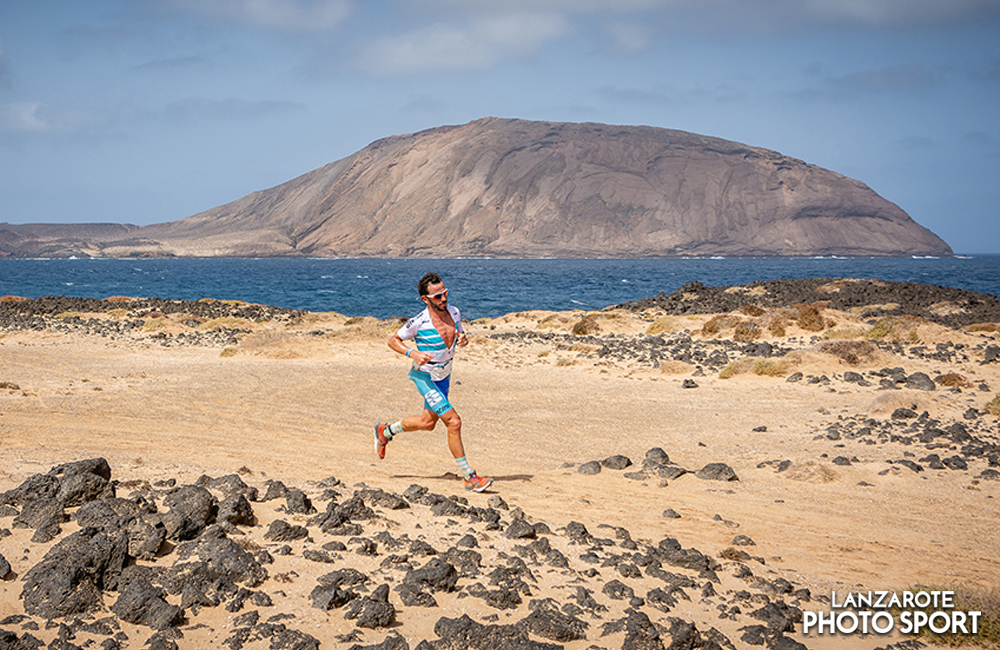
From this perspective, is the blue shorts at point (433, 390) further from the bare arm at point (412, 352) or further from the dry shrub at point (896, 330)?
the dry shrub at point (896, 330)

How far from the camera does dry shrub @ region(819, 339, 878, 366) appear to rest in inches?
643

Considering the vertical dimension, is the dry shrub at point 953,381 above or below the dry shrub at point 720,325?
below

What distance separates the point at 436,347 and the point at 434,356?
10 centimetres

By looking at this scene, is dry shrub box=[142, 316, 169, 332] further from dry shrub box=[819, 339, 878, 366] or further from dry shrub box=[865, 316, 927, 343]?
dry shrub box=[865, 316, 927, 343]

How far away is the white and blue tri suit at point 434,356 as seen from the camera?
7070mm

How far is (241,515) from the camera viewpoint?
5531mm

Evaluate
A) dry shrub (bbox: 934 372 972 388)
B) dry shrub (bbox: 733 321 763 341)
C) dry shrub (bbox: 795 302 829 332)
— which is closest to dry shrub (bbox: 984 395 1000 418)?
dry shrub (bbox: 934 372 972 388)

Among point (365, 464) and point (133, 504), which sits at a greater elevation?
point (133, 504)

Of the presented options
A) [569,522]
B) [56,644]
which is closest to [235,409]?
[569,522]

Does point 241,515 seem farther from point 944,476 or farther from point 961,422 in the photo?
point 961,422

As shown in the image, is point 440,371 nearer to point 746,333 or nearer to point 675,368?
point 675,368

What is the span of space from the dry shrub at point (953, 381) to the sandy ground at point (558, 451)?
16.8 inches

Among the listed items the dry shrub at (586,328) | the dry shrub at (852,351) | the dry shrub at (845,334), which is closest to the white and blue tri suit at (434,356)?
the dry shrub at (852,351)

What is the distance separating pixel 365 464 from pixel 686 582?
458 cm
